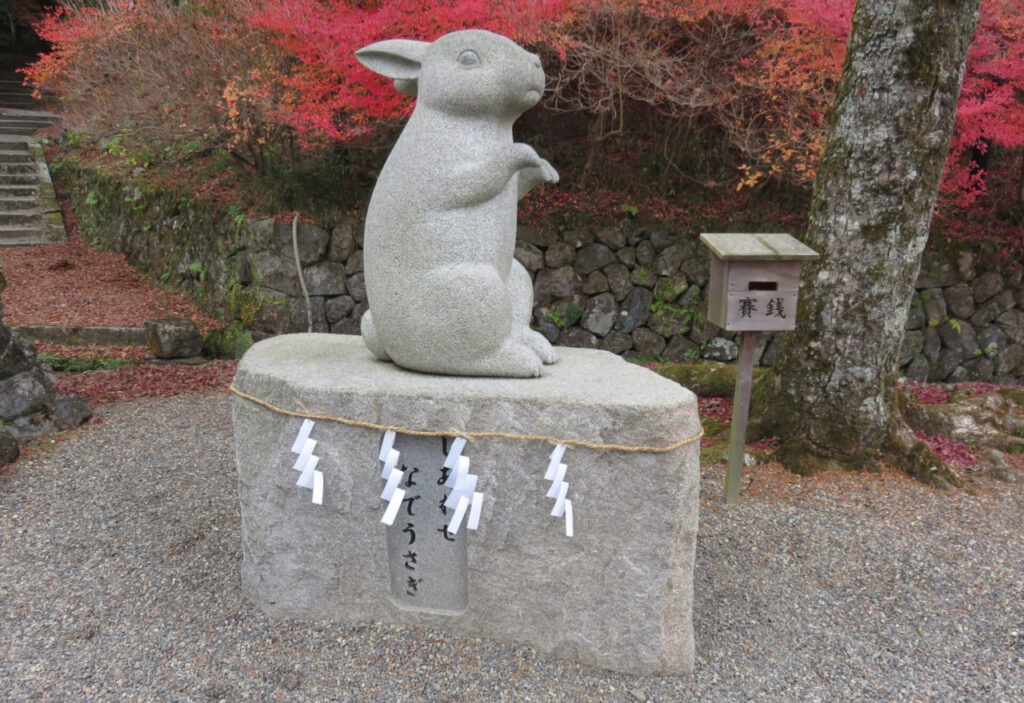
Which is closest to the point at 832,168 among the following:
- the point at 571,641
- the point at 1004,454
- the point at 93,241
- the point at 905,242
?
the point at 905,242

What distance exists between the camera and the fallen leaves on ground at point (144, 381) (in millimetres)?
5957

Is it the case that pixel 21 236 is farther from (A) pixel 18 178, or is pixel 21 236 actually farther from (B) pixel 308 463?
(B) pixel 308 463

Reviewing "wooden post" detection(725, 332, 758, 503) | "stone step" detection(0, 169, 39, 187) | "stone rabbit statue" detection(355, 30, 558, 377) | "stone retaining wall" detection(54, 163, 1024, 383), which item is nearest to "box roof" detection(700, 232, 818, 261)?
"wooden post" detection(725, 332, 758, 503)

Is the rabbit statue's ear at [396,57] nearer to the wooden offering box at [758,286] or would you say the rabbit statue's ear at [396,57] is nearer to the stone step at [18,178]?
the wooden offering box at [758,286]

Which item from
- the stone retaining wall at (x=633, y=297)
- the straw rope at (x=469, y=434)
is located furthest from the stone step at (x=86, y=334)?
the straw rope at (x=469, y=434)

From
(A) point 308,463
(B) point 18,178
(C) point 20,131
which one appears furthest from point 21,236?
(A) point 308,463

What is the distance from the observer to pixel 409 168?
288cm

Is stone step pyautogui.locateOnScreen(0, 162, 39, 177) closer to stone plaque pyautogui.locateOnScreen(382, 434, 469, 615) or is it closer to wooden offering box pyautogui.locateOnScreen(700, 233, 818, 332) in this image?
stone plaque pyautogui.locateOnScreen(382, 434, 469, 615)

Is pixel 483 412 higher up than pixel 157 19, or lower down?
lower down

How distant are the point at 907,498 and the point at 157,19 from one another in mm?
8455

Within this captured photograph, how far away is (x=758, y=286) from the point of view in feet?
12.8

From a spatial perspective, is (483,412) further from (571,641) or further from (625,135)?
(625,135)

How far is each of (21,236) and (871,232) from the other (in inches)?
452

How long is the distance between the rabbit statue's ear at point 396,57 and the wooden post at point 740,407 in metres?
2.30
